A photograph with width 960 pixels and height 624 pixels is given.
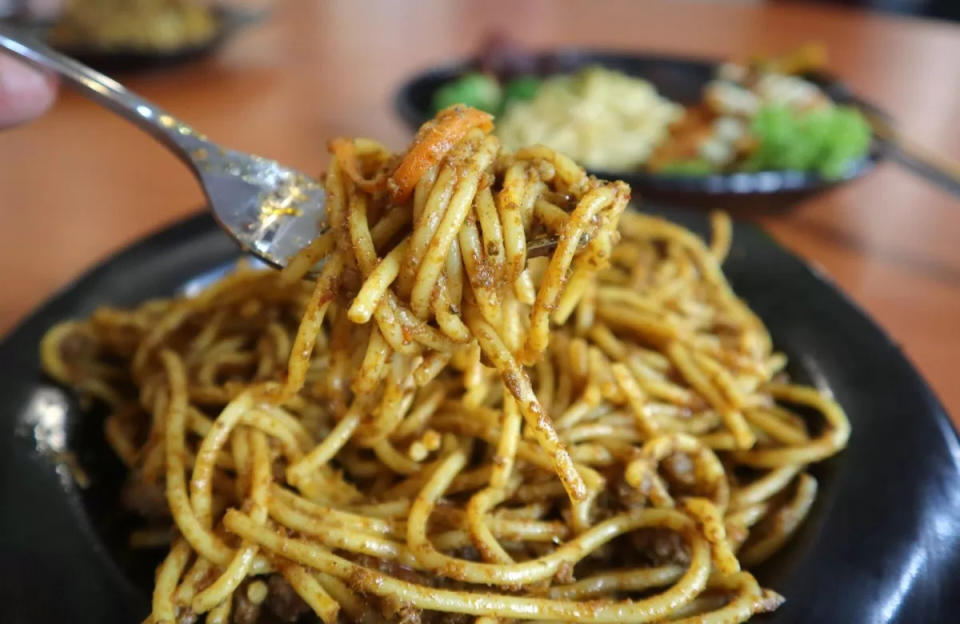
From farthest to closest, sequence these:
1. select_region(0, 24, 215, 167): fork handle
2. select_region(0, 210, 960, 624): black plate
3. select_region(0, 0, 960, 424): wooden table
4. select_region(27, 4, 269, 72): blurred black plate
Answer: select_region(27, 4, 269, 72): blurred black plate, select_region(0, 0, 960, 424): wooden table, select_region(0, 24, 215, 167): fork handle, select_region(0, 210, 960, 624): black plate

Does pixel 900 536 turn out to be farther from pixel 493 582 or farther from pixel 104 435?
pixel 104 435

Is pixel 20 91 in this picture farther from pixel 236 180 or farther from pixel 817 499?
pixel 817 499

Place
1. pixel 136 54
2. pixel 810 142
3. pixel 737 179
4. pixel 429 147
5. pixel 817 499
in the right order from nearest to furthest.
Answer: pixel 429 147 → pixel 817 499 → pixel 737 179 → pixel 810 142 → pixel 136 54

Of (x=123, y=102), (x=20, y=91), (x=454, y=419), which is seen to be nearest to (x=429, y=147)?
(x=454, y=419)

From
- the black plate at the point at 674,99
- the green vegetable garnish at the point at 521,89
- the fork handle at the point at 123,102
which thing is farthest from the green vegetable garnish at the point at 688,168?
the fork handle at the point at 123,102

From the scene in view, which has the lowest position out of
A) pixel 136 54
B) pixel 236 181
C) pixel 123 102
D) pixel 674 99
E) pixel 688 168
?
pixel 674 99

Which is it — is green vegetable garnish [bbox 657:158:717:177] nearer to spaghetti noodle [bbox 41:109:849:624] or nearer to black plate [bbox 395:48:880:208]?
black plate [bbox 395:48:880:208]

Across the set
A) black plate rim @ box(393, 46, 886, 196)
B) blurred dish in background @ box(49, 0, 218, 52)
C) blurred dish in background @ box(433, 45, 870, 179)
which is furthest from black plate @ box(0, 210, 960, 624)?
blurred dish in background @ box(49, 0, 218, 52)
